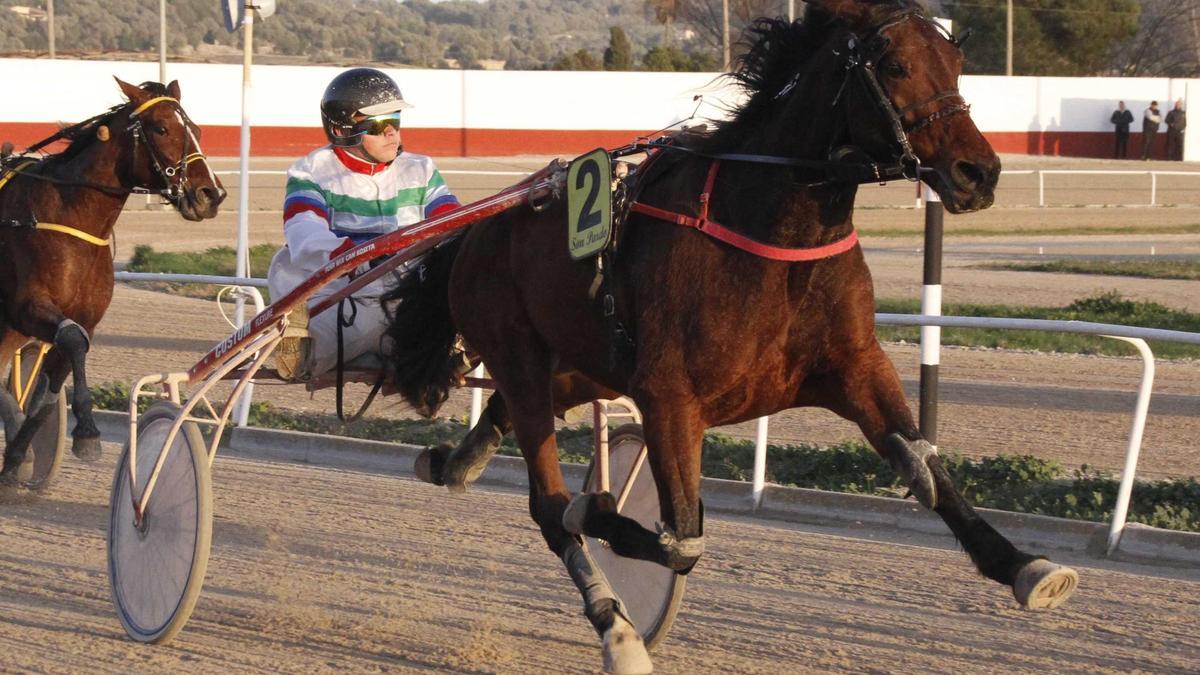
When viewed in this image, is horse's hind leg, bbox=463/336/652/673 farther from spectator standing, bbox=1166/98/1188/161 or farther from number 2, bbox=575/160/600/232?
spectator standing, bbox=1166/98/1188/161

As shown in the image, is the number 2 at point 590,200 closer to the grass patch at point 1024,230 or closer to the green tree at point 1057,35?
the grass patch at point 1024,230

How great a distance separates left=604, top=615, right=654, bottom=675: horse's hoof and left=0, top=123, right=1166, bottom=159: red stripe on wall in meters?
25.7

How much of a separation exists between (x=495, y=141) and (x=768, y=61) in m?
Answer: 29.7

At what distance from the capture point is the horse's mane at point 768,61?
11.9 feet

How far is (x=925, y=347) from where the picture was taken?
6352 mm

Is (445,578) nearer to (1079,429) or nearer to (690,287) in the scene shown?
(690,287)

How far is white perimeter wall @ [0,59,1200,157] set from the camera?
29859 mm

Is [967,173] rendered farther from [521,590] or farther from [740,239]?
[521,590]

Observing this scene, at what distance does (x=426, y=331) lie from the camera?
191 inches

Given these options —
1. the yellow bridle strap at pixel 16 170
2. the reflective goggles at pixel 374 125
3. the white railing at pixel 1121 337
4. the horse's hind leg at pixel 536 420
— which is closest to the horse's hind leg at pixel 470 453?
the horse's hind leg at pixel 536 420

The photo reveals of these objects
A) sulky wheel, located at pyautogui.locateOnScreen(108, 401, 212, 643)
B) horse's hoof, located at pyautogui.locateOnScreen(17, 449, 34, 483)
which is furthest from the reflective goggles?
horse's hoof, located at pyautogui.locateOnScreen(17, 449, 34, 483)

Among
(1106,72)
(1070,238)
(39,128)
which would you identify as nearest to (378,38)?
(1106,72)

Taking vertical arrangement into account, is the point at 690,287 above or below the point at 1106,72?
below

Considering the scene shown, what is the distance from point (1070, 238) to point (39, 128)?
18.6 metres
